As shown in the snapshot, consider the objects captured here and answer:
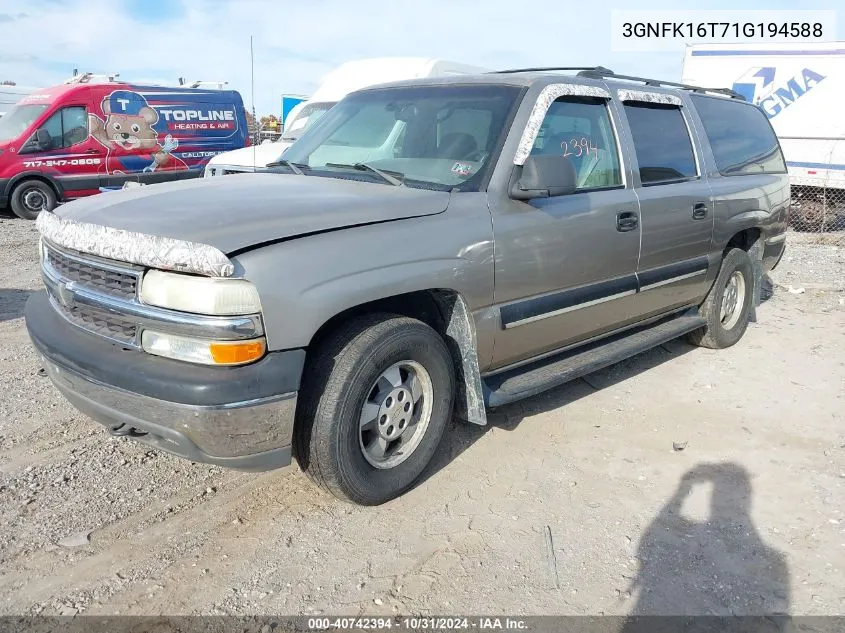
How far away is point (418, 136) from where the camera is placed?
12.2 ft

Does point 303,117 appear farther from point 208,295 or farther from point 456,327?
point 208,295

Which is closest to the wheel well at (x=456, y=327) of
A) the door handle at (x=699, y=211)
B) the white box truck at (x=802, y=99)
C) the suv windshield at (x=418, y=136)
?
the suv windshield at (x=418, y=136)

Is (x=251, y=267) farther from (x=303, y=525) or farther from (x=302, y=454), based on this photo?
(x=303, y=525)

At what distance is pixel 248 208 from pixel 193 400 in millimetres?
821

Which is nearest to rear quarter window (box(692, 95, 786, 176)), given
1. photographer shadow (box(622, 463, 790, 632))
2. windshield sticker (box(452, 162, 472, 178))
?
windshield sticker (box(452, 162, 472, 178))

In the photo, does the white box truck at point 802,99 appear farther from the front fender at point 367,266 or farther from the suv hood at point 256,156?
the front fender at point 367,266

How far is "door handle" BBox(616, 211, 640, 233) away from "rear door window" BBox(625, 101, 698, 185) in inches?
12.1

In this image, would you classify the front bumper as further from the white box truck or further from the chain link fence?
the chain link fence

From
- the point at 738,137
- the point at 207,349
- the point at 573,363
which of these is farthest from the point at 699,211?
the point at 207,349

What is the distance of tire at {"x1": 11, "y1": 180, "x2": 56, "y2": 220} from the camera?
12.1 m

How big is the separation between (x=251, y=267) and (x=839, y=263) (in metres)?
9.56

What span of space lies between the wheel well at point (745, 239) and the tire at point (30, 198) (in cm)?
1135

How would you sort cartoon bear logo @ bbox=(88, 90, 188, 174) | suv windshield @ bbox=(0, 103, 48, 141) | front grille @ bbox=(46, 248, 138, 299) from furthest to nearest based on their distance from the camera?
cartoon bear logo @ bbox=(88, 90, 188, 174) → suv windshield @ bbox=(0, 103, 48, 141) → front grille @ bbox=(46, 248, 138, 299)

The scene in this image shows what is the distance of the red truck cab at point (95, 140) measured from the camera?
12164 mm
